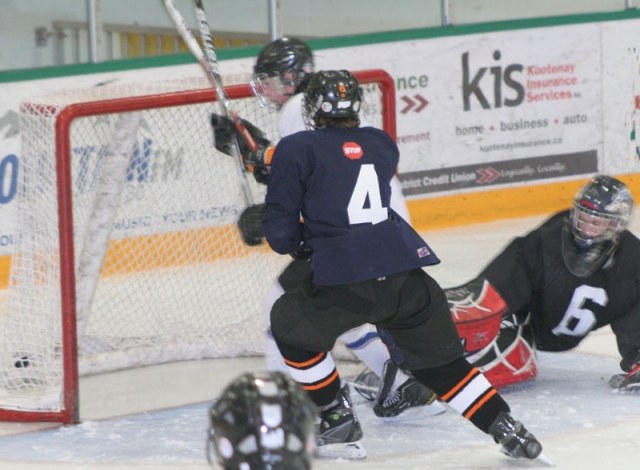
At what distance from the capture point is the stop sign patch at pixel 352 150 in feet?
9.43

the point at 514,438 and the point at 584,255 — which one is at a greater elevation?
the point at 584,255

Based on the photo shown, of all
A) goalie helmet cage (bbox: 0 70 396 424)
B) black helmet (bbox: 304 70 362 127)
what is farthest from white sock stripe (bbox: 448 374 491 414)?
goalie helmet cage (bbox: 0 70 396 424)

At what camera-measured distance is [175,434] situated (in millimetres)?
3500

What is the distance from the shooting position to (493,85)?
7176mm

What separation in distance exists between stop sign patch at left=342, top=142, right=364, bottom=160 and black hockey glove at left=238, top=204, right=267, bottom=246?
389mm

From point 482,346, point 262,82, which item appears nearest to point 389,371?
point 482,346

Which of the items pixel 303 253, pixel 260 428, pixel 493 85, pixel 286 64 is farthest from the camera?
pixel 493 85

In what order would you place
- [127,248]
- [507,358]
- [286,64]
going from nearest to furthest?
[286,64]
[507,358]
[127,248]

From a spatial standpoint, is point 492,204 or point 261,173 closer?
point 261,173

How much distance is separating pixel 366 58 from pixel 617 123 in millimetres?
1833

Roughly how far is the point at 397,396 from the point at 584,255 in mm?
758

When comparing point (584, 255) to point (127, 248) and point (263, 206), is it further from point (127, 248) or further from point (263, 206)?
point (127, 248)

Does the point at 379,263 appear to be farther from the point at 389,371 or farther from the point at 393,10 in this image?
the point at 393,10

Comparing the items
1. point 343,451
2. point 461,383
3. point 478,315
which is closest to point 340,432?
point 343,451
